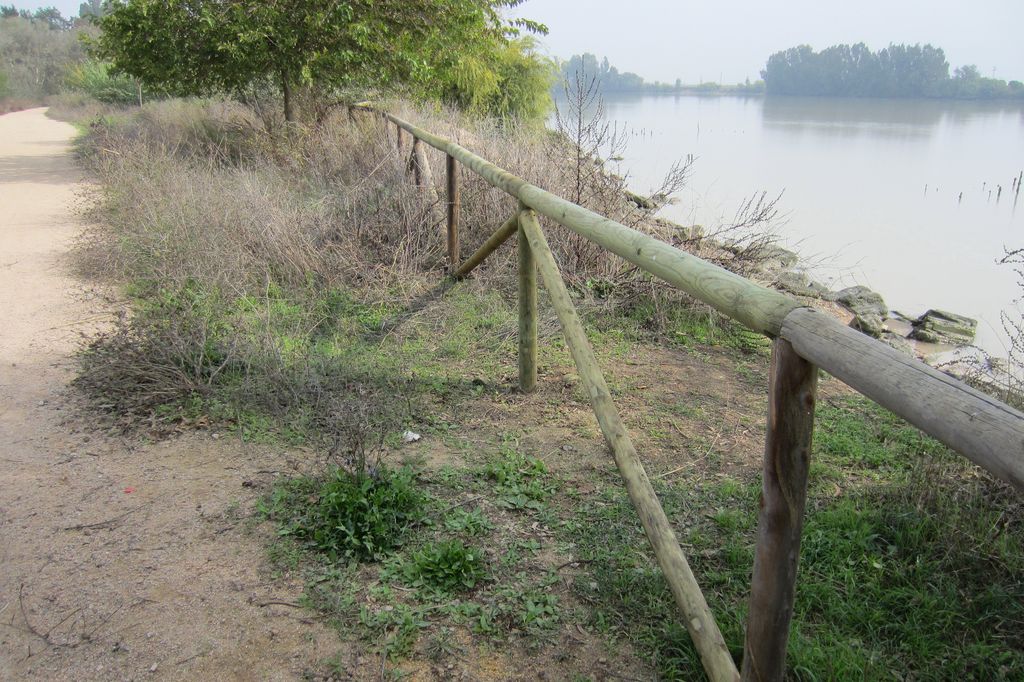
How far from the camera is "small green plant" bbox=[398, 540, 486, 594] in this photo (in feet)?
8.92

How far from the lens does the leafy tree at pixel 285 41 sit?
37.2ft

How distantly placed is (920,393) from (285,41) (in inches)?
474

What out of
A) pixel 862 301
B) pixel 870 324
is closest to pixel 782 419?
pixel 870 324

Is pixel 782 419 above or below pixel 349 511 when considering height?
above

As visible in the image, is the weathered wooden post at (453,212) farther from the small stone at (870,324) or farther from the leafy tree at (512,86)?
the leafy tree at (512,86)

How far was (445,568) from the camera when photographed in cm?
276

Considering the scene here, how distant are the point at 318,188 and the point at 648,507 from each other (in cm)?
684

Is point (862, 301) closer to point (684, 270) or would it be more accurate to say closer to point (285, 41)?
point (684, 270)

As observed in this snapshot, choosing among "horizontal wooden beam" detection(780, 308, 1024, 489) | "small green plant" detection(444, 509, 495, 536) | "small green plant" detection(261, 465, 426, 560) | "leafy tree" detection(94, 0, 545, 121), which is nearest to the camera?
"horizontal wooden beam" detection(780, 308, 1024, 489)

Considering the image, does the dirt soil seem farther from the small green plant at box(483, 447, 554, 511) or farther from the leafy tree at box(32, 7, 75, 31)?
the leafy tree at box(32, 7, 75, 31)

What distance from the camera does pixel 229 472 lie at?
11.6 feet

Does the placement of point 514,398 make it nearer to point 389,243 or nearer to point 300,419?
point 300,419

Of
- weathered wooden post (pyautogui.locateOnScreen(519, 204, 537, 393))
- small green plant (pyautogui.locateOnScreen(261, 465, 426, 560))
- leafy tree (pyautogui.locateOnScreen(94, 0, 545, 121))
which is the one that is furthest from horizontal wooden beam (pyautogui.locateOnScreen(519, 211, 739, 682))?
leafy tree (pyautogui.locateOnScreen(94, 0, 545, 121))

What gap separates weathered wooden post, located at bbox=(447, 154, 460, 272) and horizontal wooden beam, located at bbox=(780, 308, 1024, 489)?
474 centimetres
